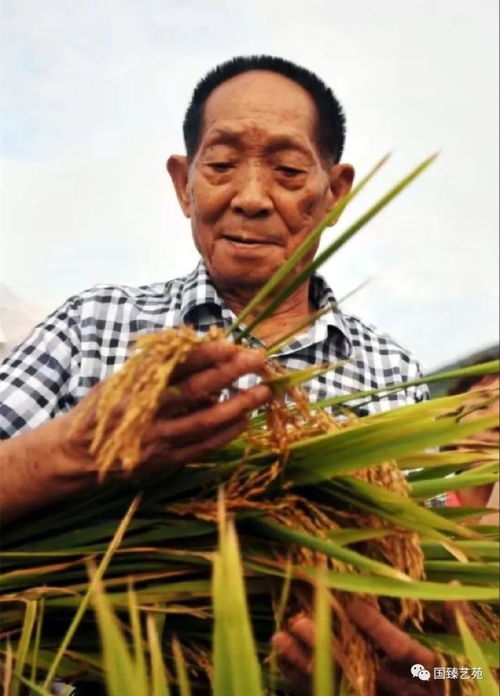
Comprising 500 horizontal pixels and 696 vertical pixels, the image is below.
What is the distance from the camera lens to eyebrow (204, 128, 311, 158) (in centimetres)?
146

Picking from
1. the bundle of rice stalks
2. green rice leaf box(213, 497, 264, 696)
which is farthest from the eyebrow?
green rice leaf box(213, 497, 264, 696)

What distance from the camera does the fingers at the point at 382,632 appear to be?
0.81m

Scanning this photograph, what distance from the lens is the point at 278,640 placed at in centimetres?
78

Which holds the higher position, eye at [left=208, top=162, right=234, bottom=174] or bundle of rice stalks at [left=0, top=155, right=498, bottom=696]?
eye at [left=208, top=162, right=234, bottom=174]

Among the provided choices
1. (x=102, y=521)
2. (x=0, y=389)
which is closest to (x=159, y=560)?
(x=102, y=521)

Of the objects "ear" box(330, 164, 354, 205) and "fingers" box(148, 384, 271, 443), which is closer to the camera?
"fingers" box(148, 384, 271, 443)

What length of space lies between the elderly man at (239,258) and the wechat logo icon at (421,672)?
525mm

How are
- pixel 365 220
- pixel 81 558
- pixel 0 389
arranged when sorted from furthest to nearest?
pixel 0 389 < pixel 81 558 < pixel 365 220

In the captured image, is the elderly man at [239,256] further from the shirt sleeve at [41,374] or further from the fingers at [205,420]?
the fingers at [205,420]

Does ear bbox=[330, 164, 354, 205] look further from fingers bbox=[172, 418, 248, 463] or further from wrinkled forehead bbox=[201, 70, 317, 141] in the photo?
fingers bbox=[172, 418, 248, 463]

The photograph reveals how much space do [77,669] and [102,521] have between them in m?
0.14

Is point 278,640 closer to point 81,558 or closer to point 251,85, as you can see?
point 81,558

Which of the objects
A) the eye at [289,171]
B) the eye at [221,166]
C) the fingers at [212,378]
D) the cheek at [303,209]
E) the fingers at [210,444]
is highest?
the eye at [221,166]

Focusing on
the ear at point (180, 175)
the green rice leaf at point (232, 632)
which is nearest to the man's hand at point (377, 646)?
the green rice leaf at point (232, 632)
